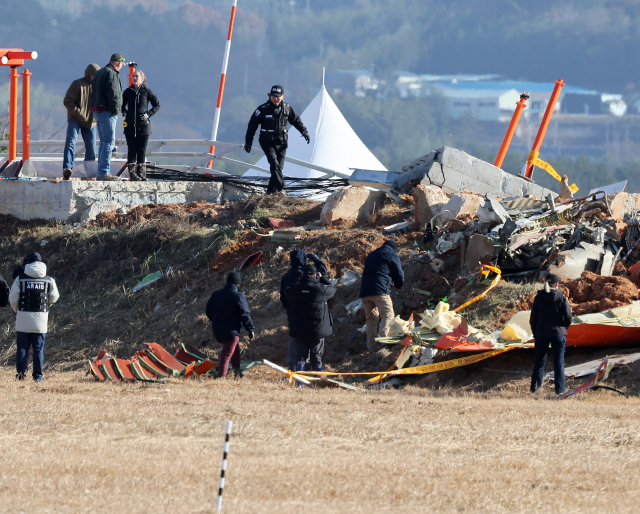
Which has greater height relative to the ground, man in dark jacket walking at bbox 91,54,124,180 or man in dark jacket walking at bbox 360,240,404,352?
man in dark jacket walking at bbox 91,54,124,180

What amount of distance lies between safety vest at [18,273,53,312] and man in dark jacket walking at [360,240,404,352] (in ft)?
12.5

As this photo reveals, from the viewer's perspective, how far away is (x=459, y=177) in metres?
16.5

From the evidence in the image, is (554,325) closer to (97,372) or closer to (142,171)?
(97,372)

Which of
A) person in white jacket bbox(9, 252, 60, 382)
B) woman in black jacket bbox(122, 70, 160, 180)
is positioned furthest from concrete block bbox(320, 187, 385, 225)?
person in white jacket bbox(9, 252, 60, 382)

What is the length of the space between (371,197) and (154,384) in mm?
7289

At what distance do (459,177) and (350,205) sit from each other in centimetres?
Result: 235

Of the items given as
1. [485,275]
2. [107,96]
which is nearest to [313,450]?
[485,275]

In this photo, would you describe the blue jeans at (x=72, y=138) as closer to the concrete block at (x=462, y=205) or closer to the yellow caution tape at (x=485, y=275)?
the concrete block at (x=462, y=205)

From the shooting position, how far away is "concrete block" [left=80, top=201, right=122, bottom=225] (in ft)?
53.1

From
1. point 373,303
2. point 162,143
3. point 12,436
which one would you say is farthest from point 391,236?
point 12,436

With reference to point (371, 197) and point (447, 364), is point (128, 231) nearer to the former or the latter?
point (371, 197)

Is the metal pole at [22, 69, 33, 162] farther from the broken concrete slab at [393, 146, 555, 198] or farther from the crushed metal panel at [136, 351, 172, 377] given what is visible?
the crushed metal panel at [136, 351, 172, 377]

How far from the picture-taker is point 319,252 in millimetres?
13797

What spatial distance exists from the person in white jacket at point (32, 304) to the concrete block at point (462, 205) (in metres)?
6.88
